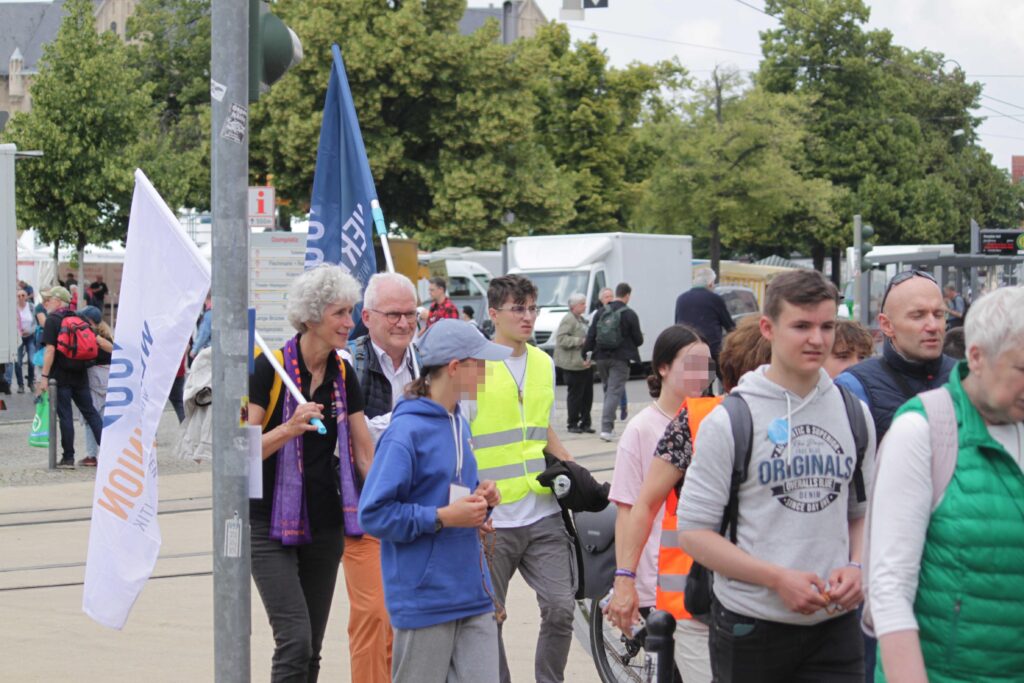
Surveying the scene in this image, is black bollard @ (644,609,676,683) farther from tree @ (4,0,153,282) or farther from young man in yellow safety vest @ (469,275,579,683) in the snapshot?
tree @ (4,0,153,282)

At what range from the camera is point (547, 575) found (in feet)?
20.5

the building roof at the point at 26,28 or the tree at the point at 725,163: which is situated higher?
the building roof at the point at 26,28

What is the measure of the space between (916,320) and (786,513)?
1600 millimetres

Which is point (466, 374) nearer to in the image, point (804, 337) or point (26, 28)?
point (804, 337)

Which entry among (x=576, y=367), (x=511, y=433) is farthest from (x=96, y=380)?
(x=511, y=433)

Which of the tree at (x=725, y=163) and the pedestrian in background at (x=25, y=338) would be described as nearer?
the pedestrian in background at (x=25, y=338)

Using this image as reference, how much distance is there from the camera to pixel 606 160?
50.8 meters

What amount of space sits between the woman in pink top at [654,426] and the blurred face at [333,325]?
3.82ft

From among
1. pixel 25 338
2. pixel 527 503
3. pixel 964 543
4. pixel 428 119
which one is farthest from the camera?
pixel 428 119

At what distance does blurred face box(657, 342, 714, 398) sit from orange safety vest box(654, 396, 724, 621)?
41cm

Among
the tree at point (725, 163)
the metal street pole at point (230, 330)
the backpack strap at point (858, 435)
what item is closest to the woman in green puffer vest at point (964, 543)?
the backpack strap at point (858, 435)

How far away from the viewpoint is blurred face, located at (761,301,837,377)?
12.7 ft

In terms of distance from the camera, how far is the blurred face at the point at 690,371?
16.9 ft

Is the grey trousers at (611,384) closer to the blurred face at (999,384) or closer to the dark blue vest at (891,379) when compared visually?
the dark blue vest at (891,379)
